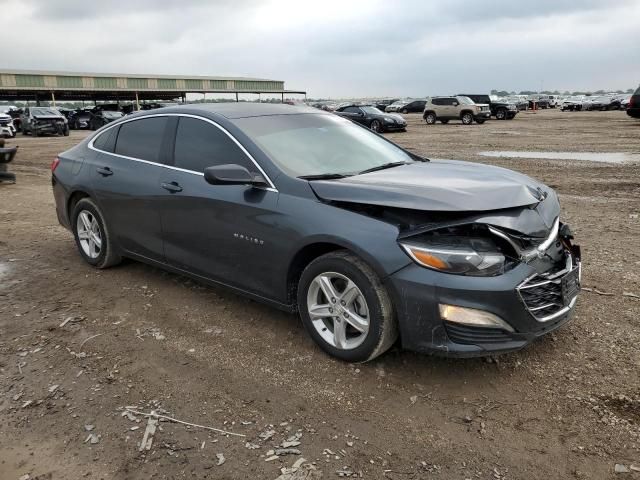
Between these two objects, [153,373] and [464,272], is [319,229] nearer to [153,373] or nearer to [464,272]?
[464,272]

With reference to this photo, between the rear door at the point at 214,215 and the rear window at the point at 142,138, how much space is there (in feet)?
0.88

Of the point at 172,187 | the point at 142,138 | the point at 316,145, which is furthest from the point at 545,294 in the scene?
the point at 142,138

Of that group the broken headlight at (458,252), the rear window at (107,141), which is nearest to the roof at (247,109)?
the rear window at (107,141)

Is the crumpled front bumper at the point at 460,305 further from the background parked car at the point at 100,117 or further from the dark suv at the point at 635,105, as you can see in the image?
the background parked car at the point at 100,117

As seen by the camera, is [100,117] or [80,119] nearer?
[100,117]

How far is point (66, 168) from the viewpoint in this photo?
557cm

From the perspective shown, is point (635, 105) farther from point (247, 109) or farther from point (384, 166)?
point (247, 109)

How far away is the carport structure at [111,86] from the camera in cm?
5662

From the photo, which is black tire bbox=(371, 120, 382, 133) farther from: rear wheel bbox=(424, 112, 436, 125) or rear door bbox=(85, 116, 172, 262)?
rear door bbox=(85, 116, 172, 262)

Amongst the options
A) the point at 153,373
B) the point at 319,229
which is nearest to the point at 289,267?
the point at 319,229

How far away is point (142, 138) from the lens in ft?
15.9

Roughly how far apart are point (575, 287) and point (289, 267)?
6.13 feet

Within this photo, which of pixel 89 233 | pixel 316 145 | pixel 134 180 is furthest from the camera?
pixel 89 233

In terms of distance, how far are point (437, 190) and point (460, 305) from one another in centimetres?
73
